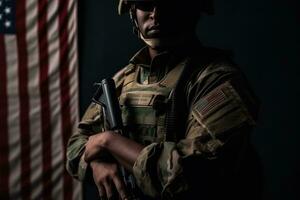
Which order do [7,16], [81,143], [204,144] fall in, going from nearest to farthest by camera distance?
[204,144] < [81,143] < [7,16]

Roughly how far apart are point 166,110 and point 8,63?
1108 mm

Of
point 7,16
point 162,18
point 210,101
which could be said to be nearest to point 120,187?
point 210,101

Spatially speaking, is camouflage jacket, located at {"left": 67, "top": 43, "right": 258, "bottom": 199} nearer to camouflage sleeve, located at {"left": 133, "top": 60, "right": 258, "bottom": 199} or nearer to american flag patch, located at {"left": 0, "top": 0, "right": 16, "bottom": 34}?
camouflage sleeve, located at {"left": 133, "top": 60, "right": 258, "bottom": 199}

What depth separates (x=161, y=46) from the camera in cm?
93

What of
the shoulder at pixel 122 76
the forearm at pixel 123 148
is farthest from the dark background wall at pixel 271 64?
the forearm at pixel 123 148

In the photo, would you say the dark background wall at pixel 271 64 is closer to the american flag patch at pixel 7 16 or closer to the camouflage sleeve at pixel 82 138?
the camouflage sleeve at pixel 82 138

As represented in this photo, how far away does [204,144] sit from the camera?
29.8 inches

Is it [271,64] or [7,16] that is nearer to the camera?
[271,64]

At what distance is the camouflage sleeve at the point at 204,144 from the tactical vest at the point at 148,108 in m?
0.08

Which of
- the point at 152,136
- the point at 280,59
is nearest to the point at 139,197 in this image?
the point at 152,136

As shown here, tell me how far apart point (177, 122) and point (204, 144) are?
0.11 m

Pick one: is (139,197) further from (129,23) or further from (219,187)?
(129,23)

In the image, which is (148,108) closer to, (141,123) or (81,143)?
(141,123)

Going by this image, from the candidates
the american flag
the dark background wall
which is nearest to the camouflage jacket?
the dark background wall
